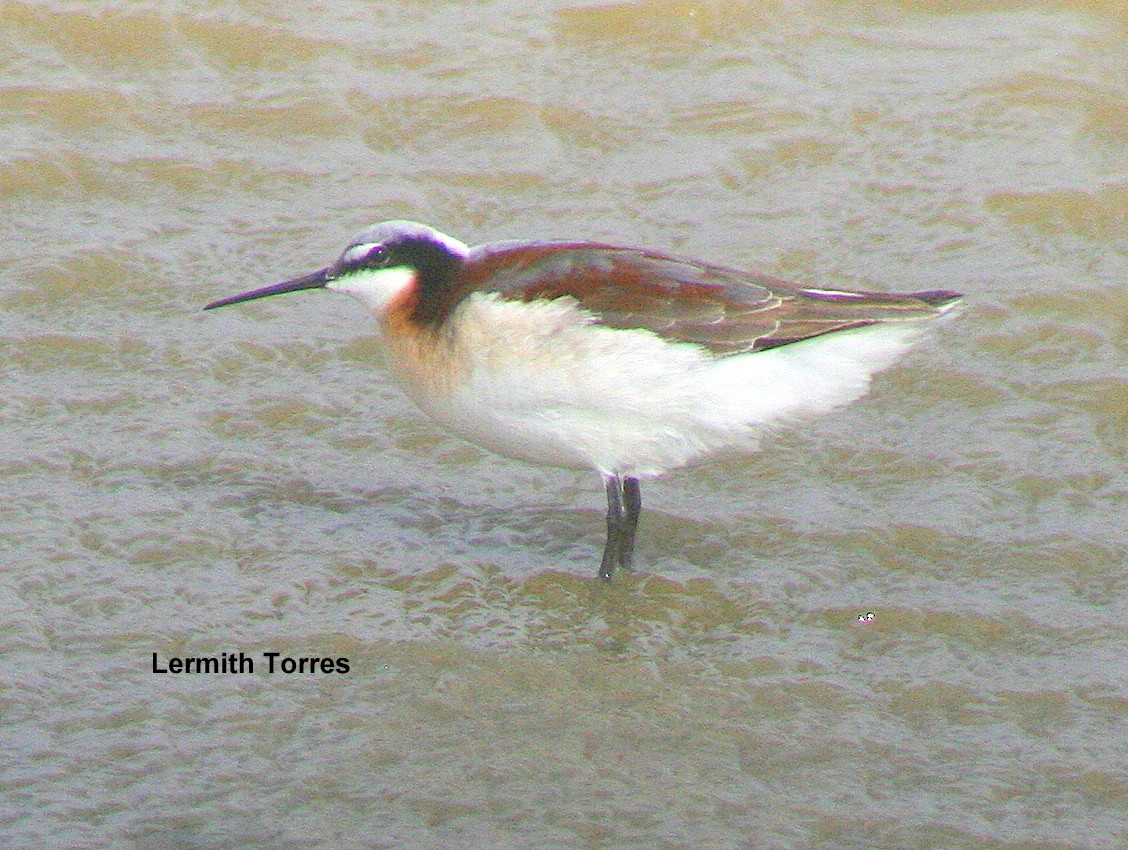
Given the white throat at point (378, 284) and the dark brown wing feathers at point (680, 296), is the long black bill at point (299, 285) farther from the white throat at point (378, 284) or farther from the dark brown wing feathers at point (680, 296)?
the dark brown wing feathers at point (680, 296)

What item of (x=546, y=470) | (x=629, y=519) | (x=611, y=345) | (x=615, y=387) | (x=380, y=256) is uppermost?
(x=380, y=256)

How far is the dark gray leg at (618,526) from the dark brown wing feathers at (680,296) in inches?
22.9

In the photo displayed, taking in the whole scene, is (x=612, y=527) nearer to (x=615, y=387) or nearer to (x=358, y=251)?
(x=615, y=387)

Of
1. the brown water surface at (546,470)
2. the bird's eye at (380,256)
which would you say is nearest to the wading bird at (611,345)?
the bird's eye at (380,256)

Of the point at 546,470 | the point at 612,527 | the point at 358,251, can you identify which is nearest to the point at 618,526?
the point at 612,527

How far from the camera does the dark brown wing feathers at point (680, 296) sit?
6.04 m

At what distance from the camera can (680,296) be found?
612 cm

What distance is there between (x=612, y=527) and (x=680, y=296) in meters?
0.80

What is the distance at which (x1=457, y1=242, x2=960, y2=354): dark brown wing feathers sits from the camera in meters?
6.04

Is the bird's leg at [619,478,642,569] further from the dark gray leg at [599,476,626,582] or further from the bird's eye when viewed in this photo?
the bird's eye

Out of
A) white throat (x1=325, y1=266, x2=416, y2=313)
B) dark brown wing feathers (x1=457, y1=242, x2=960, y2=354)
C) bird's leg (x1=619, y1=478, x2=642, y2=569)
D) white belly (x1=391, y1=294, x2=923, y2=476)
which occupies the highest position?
dark brown wing feathers (x1=457, y1=242, x2=960, y2=354)

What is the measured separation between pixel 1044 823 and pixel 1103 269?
3637 mm

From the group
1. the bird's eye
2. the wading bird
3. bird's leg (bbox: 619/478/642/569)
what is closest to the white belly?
the wading bird

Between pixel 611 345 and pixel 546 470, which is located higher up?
pixel 611 345
